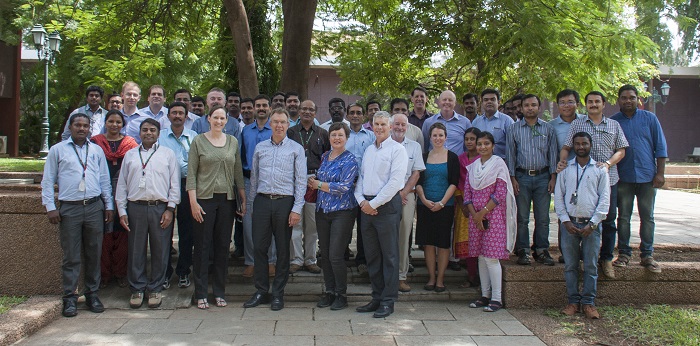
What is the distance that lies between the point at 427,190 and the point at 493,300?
1337mm

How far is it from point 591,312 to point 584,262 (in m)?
0.48

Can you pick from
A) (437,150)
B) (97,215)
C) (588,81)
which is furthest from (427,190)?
(588,81)

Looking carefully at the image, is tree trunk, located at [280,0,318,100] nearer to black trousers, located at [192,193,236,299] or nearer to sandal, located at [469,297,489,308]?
black trousers, located at [192,193,236,299]

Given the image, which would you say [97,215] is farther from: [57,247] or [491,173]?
[491,173]

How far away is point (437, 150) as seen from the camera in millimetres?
6379

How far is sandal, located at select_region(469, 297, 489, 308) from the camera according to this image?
20.2ft

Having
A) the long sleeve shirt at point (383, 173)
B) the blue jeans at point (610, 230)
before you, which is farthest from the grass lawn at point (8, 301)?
the blue jeans at point (610, 230)

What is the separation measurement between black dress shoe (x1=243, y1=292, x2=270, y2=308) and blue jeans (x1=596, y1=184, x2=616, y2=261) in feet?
11.8

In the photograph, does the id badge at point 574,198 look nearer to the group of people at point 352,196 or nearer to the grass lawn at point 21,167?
the group of people at point 352,196

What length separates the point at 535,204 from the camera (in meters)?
6.31

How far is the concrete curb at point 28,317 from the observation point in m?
4.89

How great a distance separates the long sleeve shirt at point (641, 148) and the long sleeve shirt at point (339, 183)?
2858 millimetres

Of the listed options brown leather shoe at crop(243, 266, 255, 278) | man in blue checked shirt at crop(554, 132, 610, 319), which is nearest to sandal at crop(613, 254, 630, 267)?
man in blue checked shirt at crop(554, 132, 610, 319)

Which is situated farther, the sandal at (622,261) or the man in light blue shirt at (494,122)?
the man in light blue shirt at (494,122)
